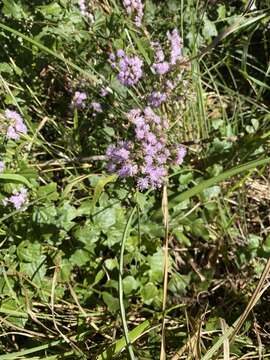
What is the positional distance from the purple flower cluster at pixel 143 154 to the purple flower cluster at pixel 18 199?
354mm

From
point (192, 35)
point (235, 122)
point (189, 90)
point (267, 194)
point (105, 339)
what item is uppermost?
point (192, 35)

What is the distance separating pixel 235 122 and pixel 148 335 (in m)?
1.18

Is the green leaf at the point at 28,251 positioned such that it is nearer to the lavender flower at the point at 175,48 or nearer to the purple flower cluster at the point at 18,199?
the purple flower cluster at the point at 18,199

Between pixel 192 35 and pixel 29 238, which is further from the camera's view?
pixel 192 35

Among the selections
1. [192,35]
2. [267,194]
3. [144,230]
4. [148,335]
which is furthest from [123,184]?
[267,194]

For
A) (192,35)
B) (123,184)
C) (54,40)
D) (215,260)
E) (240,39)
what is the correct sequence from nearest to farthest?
(123,184)
(54,40)
(192,35)
(215,260)
(240,39)

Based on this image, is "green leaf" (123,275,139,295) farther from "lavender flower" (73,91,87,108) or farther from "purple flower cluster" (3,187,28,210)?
"lavender flower" (73,91,87,108)

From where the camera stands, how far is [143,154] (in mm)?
1953

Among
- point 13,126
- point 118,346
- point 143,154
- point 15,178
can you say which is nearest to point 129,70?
point 143,154

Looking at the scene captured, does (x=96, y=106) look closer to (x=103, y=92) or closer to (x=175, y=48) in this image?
(x=103, y=92)

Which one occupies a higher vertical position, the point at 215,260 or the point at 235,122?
the point at 235,122

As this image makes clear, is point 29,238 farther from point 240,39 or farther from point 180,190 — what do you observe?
point 240,39

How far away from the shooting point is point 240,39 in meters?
2.88

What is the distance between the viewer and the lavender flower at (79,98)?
2.29 m
